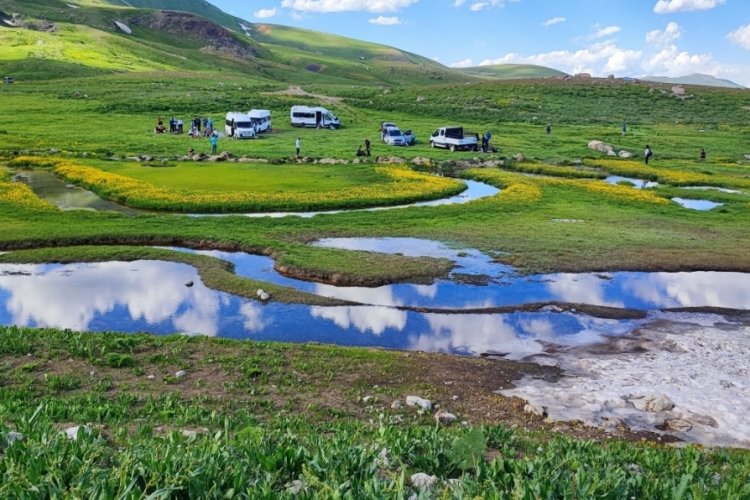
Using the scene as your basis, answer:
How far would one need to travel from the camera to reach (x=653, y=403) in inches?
645

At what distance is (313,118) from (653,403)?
87126mm

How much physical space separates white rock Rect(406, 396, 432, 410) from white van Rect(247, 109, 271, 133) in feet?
251

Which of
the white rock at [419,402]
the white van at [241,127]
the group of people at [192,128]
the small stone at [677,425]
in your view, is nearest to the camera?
the white rock at [419,402]

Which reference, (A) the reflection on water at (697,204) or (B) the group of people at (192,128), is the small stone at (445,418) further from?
(B) the group of people at (192,128)

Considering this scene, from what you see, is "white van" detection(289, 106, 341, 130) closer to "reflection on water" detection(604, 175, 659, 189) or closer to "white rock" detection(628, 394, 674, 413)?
"reflection on water" detection(604, 175, 659, 189)

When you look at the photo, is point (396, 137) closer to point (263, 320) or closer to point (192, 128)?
point (192, 128)

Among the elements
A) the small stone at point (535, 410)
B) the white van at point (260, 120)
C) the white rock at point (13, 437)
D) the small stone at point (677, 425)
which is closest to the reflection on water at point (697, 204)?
the small stone at point (677, 425)

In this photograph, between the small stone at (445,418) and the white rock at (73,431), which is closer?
the white rock at (73,431)

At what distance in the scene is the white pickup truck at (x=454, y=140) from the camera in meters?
79.0

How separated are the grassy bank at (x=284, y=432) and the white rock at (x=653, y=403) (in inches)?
81.9

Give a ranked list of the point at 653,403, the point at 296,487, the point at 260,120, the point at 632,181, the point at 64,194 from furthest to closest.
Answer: the point at 260,120
the point at 632,181
the point at 64,194
the point at 653,403
the point at 296,487

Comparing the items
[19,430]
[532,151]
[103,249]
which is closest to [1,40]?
[532,151]

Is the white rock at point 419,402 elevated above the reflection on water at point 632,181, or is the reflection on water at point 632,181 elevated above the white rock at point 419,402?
the reflection on water at point 632,181

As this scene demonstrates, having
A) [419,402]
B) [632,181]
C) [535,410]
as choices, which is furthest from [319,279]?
Answer: [632,181]
